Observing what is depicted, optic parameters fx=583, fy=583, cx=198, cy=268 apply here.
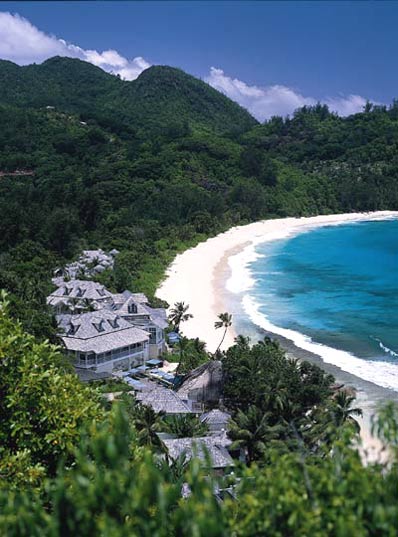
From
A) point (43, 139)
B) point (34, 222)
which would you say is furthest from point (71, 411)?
point (43, 139)

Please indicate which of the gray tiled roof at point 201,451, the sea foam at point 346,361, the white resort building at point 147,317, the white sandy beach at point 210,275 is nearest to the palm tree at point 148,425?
the gray tiled roof at point 201,451

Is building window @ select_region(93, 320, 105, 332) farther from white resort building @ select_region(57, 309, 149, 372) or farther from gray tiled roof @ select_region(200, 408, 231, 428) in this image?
gray tiled roof @ select_region(200, 408, 231, 428)

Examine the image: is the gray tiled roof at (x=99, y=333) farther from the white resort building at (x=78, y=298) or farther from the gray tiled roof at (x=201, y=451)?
the gray tiled roof at (x=201, y=451)

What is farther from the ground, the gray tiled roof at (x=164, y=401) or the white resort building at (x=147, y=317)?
the white resort building at (x=147, y=317)

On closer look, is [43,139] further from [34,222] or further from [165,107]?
[165,107]

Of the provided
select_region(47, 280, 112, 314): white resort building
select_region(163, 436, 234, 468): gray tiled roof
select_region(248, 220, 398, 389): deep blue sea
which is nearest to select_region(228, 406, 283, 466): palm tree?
select_region(163, 436, 234, 468): gray tiled roof

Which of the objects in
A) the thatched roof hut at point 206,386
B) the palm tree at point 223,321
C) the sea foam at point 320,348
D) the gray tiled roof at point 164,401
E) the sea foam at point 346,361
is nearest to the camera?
the gray tiled roof at point 164,401
